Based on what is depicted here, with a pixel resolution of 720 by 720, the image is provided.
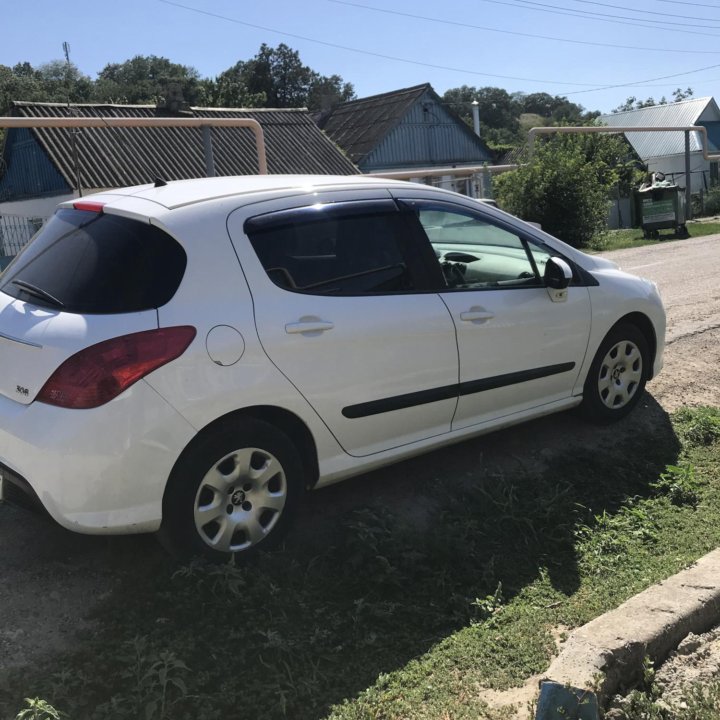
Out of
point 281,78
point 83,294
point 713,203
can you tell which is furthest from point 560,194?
point 281,78

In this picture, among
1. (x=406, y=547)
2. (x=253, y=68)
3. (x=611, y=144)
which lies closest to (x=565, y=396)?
(x=406, y=547)

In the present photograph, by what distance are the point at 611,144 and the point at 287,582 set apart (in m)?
20.3

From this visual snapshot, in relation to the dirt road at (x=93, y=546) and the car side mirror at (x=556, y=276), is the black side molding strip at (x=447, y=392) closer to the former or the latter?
the car side mirror at (x=556, y=276)

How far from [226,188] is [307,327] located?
2.64 ft

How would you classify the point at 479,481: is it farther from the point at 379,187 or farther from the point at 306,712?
the point at 306,712

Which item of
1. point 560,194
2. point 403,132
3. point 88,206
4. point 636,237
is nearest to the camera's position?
point 88,206

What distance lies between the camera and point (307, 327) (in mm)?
3479

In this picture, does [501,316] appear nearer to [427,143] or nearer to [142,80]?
[427,143]

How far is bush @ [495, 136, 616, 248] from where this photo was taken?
15641 millimetres

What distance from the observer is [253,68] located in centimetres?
8206

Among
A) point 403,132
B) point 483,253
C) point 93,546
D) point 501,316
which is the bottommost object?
point 93,546

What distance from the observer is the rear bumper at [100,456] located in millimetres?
2998

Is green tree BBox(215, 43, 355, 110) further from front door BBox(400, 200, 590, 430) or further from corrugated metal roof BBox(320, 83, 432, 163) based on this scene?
front door BBox(400, 200, 590, 430)

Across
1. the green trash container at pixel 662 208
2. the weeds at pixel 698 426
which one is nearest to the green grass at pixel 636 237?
the green trash container at pixel 662 208
